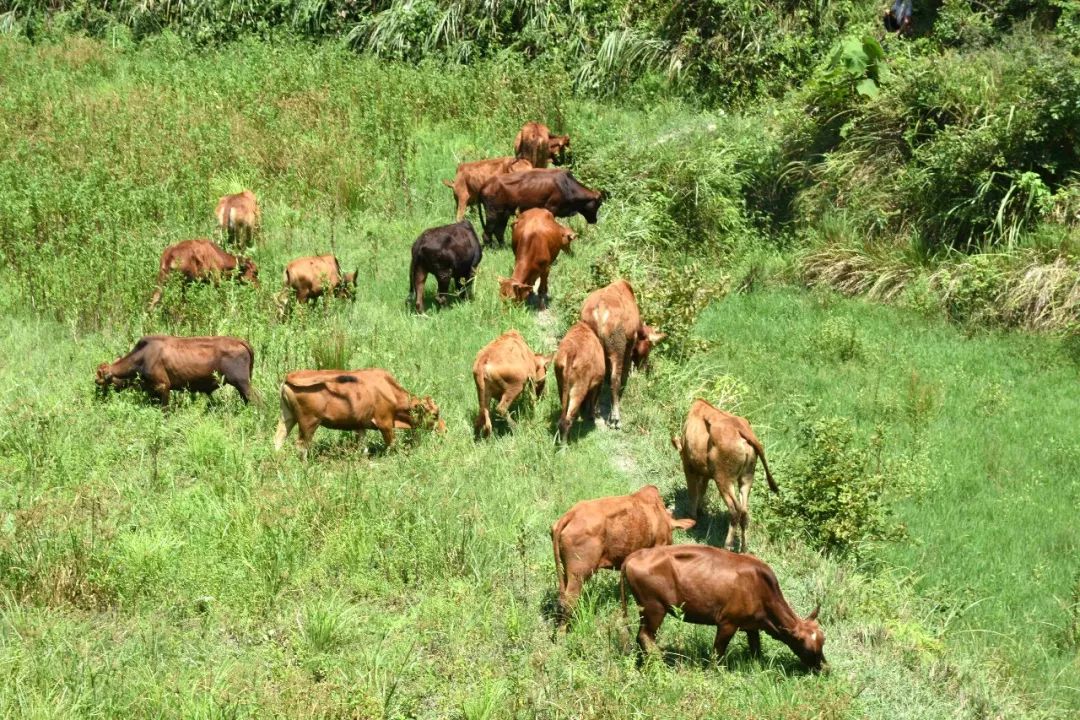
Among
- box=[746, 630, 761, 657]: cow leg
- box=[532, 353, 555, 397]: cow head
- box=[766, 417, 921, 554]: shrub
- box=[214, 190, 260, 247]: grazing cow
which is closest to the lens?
box=[746, 630, 761, 657]: cow leg

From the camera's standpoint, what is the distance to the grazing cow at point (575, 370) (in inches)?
448

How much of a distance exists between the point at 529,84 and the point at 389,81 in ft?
7.28

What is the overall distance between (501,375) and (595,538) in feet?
9.75

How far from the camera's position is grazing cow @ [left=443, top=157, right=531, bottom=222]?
659 inches

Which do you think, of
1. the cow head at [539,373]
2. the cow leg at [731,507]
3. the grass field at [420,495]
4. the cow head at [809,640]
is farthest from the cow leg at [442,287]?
the cow head at [809,640]

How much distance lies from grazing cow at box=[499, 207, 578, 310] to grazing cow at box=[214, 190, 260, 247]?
329 centimetres

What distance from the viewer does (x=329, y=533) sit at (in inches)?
384

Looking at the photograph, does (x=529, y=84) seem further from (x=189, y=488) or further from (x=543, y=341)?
(x=189, y=488)

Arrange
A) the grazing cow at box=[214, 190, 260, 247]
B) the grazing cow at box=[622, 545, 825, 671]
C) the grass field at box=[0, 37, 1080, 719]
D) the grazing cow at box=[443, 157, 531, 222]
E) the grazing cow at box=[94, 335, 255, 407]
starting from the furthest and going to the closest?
the grazing cow at box=[443, 157, 531, 222]
the grazing cow at box=[214, 190, 260, 247]
the grazing cow at box=[94, 335, 255, 407]
the grass field at box=[0, 37, 1080, 719]
the grazing cow at box=[622, 545, 825, 671]

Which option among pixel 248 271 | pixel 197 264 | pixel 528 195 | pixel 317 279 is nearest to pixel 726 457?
pixel 317 279

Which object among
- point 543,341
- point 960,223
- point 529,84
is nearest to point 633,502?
point 543,341

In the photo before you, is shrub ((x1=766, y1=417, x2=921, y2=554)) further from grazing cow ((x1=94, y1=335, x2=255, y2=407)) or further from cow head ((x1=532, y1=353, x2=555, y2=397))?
grazing cow ((x1=94, y1=335, x2=255, y2=407))

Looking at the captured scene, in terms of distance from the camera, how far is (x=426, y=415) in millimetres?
11305

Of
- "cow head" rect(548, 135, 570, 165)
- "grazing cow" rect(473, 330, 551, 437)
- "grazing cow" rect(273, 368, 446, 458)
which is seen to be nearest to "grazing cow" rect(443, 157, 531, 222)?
"cow head" rect(548, 135, 570, 165)
